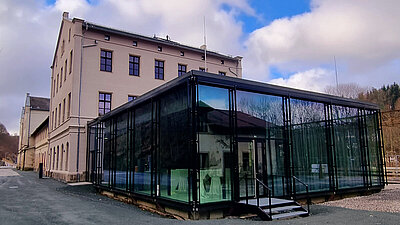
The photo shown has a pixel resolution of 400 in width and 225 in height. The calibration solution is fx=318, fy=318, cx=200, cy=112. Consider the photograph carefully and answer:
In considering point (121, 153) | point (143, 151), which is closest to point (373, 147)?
point (143, 151)

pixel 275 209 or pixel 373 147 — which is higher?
pixel 373 147

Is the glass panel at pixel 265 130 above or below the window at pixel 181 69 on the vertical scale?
below

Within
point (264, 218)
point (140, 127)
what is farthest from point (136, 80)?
point (264, 218)

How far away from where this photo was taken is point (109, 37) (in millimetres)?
24359

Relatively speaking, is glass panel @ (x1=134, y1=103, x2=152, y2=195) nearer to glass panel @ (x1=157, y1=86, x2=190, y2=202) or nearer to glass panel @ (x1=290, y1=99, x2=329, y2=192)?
glass panel @ (x1=157, y1=86, x2=190, y2=202)

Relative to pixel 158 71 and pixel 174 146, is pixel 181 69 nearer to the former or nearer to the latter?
pixel 158 71

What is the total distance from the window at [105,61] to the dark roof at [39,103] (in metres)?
39.2

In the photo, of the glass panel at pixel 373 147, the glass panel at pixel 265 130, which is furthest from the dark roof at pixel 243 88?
the glass panel at pixel 373 147

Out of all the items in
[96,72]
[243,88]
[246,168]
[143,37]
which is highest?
[143,37]

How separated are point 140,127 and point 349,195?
8655mm

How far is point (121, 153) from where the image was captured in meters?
14.0

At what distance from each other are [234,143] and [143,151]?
3.95 metres

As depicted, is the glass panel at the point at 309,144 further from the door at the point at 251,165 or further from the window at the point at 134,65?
the window at the point at 134,65

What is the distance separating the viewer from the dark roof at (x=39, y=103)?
57.0 meters
